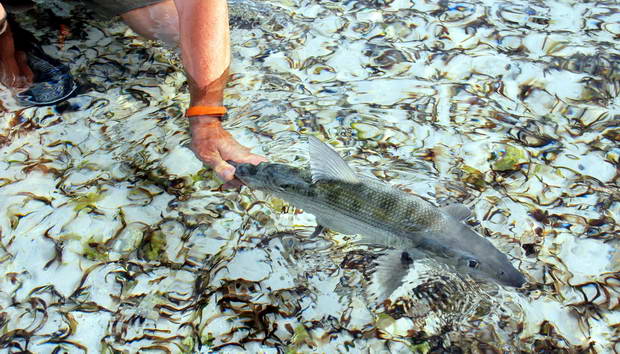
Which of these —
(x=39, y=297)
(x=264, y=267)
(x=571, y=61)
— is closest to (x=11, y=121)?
(x=39, y=297)

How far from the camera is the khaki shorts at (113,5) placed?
4.91 m

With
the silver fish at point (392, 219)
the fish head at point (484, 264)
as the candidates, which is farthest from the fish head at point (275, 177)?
the fish head at point (484, 264)

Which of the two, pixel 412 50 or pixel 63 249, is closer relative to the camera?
pixel 63 249

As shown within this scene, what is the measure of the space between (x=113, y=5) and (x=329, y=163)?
3.14 m

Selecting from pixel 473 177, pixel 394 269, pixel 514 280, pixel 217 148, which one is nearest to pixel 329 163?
pixel 394 269

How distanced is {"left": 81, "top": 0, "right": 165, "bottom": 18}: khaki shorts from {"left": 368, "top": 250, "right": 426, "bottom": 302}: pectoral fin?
3.24 meters

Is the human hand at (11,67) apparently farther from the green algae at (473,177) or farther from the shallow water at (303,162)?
the green algae at (473,177)

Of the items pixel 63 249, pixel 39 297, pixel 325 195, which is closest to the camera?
pixel 325 195

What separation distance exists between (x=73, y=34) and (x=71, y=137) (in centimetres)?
142

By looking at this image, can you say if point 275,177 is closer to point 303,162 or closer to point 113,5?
point 303,162

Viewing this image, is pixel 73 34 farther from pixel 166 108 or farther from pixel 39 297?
pixel 39 297

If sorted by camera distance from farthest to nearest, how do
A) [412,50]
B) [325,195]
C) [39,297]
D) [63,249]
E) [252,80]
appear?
[412,50] < [252,80] < [63,249] < [39,297] < [325,195]

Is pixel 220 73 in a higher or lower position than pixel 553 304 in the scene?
higher

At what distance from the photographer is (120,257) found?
10.6ft
